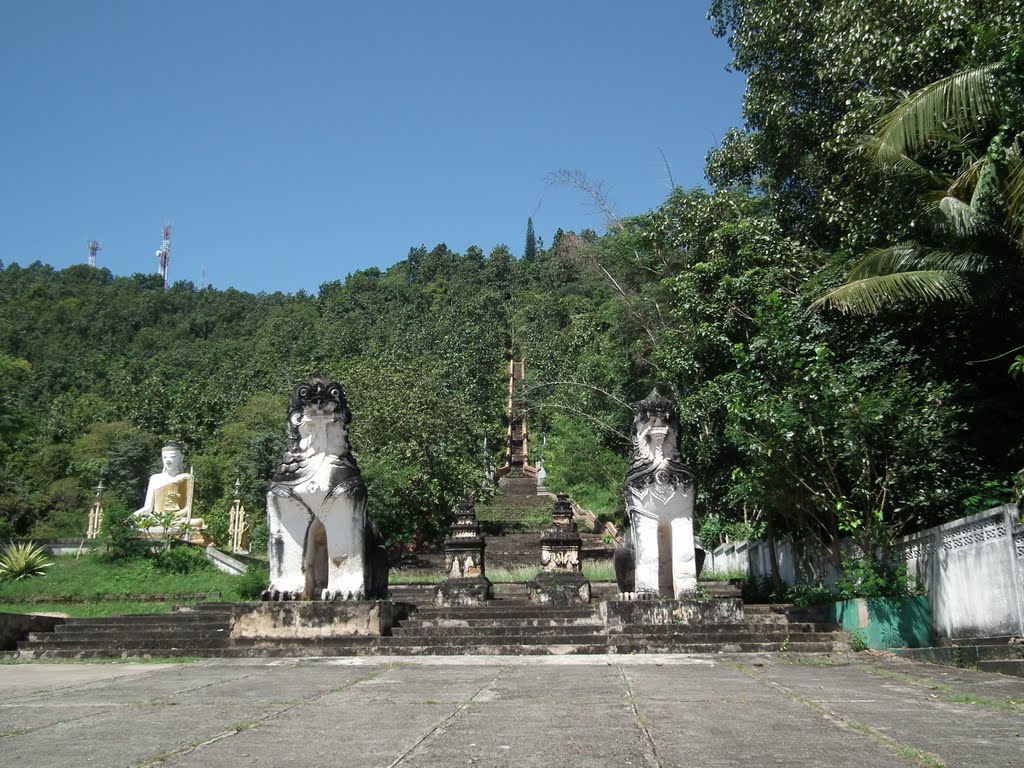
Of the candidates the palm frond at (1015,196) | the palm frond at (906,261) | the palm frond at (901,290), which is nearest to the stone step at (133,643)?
the palm frond at (901,290)

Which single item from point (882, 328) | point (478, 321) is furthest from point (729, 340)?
point (478, 321)

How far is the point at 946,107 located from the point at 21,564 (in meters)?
18.2

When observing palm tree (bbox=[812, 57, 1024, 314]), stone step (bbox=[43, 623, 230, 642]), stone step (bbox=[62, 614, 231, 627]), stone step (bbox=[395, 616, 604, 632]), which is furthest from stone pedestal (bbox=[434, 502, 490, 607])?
palm tree (bbox=[812, 57, 1024, 314])

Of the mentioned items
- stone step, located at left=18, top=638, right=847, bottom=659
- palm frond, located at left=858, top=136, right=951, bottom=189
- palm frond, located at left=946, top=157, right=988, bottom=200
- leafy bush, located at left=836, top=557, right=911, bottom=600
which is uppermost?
palm frond, located at left=858, top=136, right=951, bottom=189

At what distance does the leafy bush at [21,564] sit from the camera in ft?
55.7

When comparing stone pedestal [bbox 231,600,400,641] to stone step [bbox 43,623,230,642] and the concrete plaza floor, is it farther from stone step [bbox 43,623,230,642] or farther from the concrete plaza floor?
the concrete plaza floor

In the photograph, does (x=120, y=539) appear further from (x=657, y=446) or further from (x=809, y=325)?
(x=809, y=325)

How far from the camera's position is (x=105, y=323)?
5956cm

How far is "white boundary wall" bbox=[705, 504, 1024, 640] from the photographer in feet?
23.0

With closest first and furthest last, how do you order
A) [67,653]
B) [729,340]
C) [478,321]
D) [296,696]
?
1. [296,696]
2. [67,653]
3. [729,340]
4. [478,321]

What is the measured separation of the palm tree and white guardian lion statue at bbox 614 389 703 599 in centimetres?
293

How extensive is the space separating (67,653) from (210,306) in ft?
225

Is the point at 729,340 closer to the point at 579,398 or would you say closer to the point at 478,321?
the point at 579,398

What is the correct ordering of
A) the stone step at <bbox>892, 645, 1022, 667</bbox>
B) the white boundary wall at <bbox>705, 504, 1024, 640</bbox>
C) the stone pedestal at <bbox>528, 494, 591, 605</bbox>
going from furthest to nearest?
the stone pedestal at <bbox>528, 494, 591, 605</bbox> → the white boundary wall at <bbox>705, 504, 1024, 640</bbox> → the stone step at <bbox>892, 645, 1022, 667</bbox>
